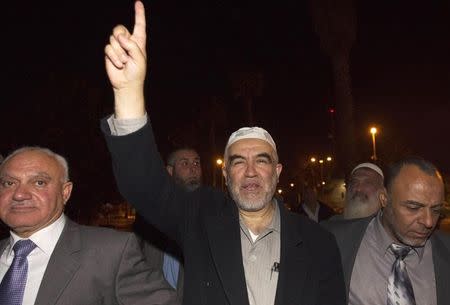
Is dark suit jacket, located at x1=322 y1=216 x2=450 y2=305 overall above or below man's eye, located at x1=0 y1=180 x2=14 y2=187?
below

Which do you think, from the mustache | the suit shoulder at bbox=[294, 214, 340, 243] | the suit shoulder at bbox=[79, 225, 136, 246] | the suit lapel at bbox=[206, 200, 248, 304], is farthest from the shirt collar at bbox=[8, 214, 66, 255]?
the mustache

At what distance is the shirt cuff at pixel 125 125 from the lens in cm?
254

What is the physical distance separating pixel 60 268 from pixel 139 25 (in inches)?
56.3

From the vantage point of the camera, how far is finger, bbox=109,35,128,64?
2479 millimetres

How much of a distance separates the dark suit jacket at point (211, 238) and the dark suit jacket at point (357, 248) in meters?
0.54

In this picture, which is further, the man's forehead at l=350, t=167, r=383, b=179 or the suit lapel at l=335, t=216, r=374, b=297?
the man's forehead at l=350, t=167, r=383, b=179

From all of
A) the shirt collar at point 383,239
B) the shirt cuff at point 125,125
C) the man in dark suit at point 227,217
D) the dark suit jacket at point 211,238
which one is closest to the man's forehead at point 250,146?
the man in dark suit at point 227,217

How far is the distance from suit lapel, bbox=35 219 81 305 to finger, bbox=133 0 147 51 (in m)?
1.21

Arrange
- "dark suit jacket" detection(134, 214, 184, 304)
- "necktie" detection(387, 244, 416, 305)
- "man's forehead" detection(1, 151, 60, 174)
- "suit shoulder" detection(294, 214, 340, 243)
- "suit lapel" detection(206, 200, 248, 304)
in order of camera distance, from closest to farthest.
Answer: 1. "suit lapel" detection(206, 200, 248, 304)
2. "man's forehead" detection(1, 151, 60, 174)
3. "suit shoulder" detection(294, 214, 340, 243)
4. "necktie" detection(387, 244, 416, 305)
5. "dark suit jacket" detection(134, 214, 184, 304)

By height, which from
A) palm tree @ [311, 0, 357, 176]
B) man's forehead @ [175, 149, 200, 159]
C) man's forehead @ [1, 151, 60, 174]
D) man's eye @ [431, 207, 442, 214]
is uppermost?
palm tree @ [311, 0, 357, 176]

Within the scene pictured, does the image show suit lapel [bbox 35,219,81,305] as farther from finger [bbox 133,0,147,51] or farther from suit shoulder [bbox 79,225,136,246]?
finger [bbox 133,0,147,51]

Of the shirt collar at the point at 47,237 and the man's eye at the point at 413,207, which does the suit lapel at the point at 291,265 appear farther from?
the shirt collar at the point at 47,237

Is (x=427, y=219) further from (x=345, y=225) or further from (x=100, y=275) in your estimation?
(x=100, y=275)

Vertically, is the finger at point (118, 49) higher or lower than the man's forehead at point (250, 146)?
higher
